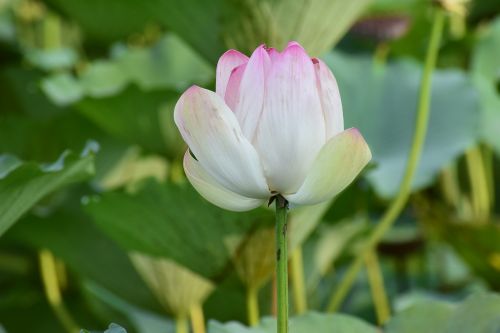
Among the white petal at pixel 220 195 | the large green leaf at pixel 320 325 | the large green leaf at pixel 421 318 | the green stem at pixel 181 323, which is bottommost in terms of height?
the green stem at pixel 181 323

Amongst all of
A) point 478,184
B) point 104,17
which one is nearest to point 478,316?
point 478,184

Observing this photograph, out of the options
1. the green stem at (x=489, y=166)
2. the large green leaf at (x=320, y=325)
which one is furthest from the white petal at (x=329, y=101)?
the green stem at (x=489, y=166)

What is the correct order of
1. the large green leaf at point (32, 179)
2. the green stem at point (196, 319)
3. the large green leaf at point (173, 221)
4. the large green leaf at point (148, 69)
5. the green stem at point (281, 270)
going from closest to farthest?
the green stem at point (281, 270) < the large green leaf at point (32, 179) < the large green leaf at point (173, 221) < the green stem at point (196, 319) < the large green leaf at point (148, 69)

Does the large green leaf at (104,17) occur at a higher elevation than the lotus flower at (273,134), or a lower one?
higher

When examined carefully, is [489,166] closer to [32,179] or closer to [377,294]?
[377,294]

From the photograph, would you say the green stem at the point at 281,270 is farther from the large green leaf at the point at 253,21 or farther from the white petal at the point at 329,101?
the large green leaf at the point at 253,21

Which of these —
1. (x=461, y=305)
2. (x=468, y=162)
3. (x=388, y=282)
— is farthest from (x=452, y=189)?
(x=461, y=305)

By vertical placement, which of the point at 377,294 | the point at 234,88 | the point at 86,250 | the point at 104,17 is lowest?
the point at 377,294
